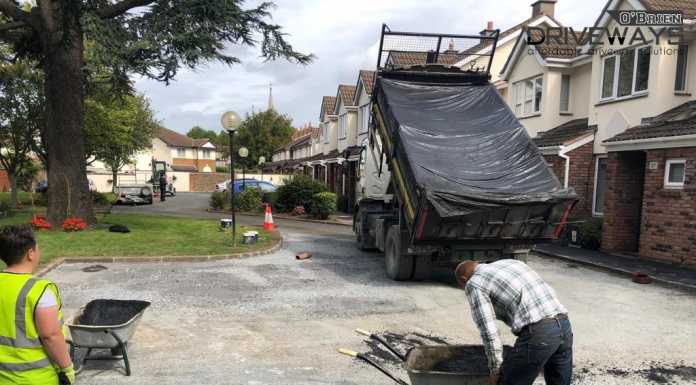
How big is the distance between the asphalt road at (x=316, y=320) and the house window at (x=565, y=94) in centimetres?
847

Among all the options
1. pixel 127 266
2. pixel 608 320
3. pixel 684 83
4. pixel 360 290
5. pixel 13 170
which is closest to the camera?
pixel 608 320

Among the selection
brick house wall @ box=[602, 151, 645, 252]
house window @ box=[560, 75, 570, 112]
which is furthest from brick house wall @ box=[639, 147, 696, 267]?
house window @ box=[560, 75, 570, 112]

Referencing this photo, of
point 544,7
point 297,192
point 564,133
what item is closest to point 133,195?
point 297,192

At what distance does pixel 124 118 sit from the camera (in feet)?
85.1

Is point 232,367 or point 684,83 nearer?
point 232,367

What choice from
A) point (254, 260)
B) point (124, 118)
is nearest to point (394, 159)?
point (254, 260)

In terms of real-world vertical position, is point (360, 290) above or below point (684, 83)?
below

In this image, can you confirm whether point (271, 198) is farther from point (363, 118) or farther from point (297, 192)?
point (363, 118)

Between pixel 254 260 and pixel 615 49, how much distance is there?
12.0 meters

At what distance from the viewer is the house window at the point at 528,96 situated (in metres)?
17.4

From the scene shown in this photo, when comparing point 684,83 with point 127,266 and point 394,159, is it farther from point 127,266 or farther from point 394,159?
point 127,266

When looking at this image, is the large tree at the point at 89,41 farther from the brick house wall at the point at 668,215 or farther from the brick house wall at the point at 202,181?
the brick house wall at the point at 202,181

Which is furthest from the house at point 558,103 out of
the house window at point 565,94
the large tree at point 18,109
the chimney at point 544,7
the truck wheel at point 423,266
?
the large tree at point 18,109

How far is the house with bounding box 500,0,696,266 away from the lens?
10680 millimetres
